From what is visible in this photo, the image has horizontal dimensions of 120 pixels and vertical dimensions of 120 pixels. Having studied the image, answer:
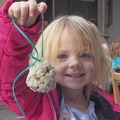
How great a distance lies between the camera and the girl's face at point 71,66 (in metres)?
1.50

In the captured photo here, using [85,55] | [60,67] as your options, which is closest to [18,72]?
[60,67]

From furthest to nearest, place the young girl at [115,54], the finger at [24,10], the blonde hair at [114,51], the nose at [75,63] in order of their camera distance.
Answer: the blonde hair at [114,51] < the young girl at [115,54] < the nose at [75,63] < the finger at [24,10]

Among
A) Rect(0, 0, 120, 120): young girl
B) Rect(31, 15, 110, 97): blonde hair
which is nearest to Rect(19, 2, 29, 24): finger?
Rect(0, 0, 120, 120): young girl

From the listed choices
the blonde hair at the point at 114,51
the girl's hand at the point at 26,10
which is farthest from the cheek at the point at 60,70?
the blonde hair at the point at 114,51

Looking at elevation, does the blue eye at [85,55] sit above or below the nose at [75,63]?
above

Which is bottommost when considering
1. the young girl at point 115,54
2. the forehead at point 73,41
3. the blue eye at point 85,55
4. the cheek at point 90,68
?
the young girl at point 115,54

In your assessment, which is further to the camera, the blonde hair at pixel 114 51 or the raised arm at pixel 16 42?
the blonde hair at pixel 114 51

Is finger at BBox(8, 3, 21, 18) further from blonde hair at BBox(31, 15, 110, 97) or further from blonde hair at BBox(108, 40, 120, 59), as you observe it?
blonde hair at BBox(108, 40, 120, 59)

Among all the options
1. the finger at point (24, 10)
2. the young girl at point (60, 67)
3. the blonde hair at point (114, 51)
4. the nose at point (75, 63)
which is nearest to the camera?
the finger at point (24, 10)

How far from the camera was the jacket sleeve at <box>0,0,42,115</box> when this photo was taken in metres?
1.25

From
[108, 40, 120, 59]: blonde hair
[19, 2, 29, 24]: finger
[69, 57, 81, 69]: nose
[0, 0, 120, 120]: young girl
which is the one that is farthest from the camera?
[108, 40, 120, 59]: blonde hair

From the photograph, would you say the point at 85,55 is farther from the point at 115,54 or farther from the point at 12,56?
the point at 115,54

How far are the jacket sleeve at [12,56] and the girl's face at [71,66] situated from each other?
0.19 m

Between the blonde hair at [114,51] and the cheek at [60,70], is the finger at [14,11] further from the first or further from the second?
the blonde hair at [114,51]
